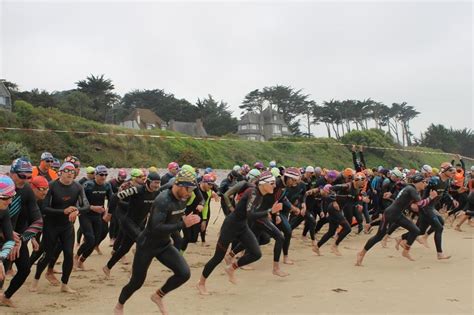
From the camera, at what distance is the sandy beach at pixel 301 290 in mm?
6297

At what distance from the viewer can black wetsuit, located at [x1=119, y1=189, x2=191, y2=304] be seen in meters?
5.63

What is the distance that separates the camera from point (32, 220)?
5969 mm

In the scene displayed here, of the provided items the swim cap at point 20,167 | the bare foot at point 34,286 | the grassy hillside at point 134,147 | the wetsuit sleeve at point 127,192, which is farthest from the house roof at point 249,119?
the swim cap at point 20,167

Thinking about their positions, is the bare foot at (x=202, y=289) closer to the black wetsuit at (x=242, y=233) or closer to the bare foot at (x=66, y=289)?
the black wetsuit at (x=242, y=233)

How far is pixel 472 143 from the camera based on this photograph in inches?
3334

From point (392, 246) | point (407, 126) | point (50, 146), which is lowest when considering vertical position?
point (392, 246)

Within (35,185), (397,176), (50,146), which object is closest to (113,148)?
(50,146)

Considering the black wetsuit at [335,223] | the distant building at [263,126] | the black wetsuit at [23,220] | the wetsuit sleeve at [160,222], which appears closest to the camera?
the wetsuit sleeve at [160,222]

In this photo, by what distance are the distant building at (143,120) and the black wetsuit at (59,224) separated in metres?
61.9

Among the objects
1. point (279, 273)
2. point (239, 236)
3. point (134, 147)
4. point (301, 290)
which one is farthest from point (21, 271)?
point (134, 147)

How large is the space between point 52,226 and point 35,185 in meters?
0.68

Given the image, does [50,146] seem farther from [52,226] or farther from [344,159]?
[344,159]

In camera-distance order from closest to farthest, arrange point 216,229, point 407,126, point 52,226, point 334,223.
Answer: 1. point 52,226
2. point 334,223
3. point 216,229
4. point 407,126

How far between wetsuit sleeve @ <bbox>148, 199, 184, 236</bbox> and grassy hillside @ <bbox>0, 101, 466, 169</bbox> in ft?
67.5
